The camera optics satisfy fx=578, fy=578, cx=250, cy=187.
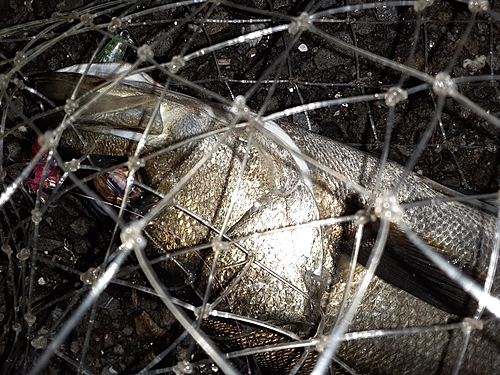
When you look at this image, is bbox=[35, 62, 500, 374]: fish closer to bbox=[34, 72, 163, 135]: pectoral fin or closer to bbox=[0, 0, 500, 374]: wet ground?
bbox=[34, 72, 163, 135]: pectoral fin

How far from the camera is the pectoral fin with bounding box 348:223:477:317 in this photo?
5.56ft

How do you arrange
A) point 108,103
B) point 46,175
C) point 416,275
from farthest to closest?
point 46,175
point 416,275
point 108,103

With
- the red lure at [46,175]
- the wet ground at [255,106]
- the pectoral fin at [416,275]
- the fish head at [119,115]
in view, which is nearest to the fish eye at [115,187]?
the fish head at [119,115]

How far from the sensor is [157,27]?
106 inches

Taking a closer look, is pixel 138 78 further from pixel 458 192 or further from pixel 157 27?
pixel 458 192

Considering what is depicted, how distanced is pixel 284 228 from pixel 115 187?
1.73ft

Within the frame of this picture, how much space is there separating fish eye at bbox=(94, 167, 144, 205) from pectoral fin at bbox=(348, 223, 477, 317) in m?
0.71

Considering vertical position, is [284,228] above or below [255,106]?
below

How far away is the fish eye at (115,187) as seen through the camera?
1718 millimetres

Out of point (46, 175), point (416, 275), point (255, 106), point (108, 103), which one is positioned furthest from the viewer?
point (255, 106)

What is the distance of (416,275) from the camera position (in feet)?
5.63

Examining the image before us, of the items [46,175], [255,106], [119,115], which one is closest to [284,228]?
[119,115]

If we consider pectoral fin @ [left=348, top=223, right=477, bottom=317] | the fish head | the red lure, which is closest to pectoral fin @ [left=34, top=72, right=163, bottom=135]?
the fish head

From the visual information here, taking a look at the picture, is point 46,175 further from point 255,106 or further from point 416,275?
point 416,275
